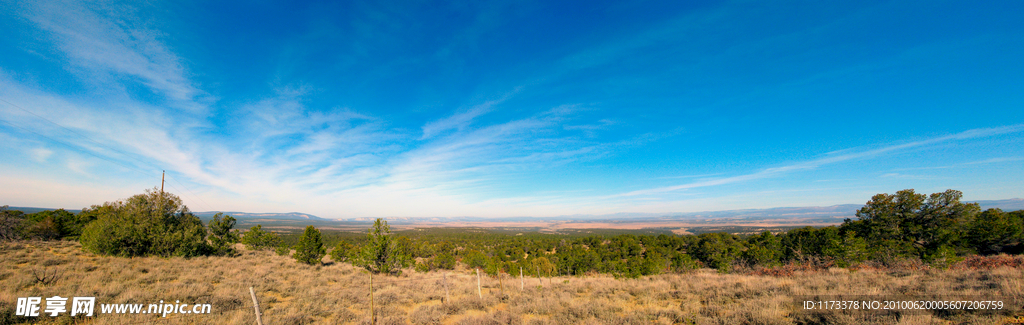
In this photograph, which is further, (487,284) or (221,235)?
(221,235)

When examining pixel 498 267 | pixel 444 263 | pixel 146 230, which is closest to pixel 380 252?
pixel 498 267

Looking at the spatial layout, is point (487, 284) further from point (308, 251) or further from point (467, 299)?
point (308, 251)

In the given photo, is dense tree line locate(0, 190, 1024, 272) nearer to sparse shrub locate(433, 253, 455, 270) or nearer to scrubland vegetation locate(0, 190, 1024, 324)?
scrubland vegetation locate(0, 190, 1024, 324)

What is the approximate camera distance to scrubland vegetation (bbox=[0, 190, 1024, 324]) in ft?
29.8

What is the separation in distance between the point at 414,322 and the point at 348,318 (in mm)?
2483

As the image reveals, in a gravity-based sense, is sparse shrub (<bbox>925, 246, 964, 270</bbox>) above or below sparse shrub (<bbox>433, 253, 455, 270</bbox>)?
above

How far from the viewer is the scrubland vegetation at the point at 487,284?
907 cm

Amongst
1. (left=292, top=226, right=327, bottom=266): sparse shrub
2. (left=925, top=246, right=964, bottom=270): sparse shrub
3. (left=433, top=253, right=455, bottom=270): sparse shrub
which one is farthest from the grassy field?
(left=433, top=253, right=455, bottom=270): sparse shrub

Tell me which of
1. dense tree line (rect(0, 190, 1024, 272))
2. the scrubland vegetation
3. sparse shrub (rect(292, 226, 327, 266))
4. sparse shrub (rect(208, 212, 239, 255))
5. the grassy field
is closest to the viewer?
the grassy field

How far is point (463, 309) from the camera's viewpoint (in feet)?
36.8

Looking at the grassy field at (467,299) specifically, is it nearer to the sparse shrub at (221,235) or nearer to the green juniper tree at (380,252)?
the green juniper tree at (380,252)

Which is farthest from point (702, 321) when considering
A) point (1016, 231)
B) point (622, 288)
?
point (1016, 231)

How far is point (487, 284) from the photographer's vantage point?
20.0 meters

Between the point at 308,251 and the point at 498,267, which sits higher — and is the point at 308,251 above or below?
above
